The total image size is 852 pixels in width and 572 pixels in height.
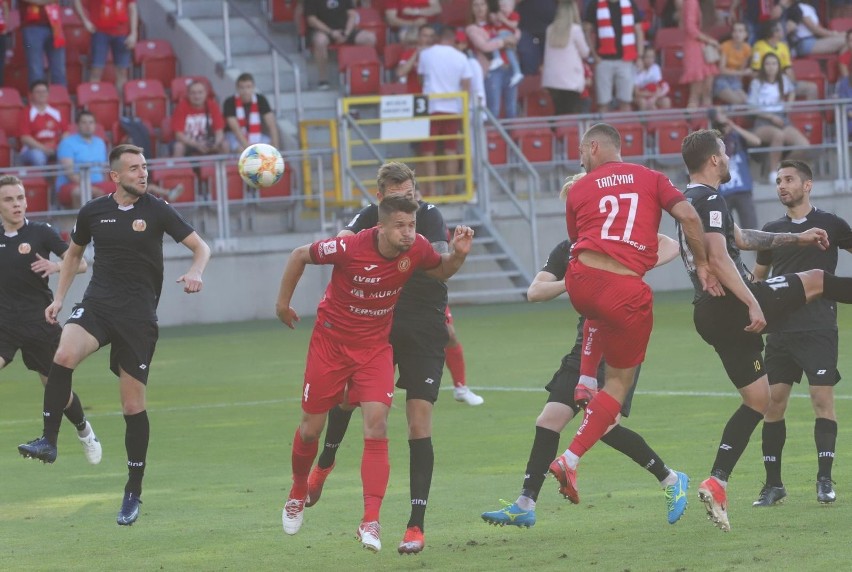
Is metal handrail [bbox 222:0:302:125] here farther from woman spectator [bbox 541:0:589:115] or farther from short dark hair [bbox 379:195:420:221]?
short dark hair [bbox 379:195:420:221]

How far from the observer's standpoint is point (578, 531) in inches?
327

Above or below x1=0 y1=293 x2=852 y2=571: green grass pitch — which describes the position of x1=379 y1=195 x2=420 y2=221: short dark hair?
above

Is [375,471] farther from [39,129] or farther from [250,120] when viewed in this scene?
[250,120]

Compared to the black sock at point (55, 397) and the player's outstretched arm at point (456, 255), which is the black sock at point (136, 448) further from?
the player's outstretched arm at point (456, 255)

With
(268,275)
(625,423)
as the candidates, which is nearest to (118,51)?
(268,275)

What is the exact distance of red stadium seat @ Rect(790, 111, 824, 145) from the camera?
995 inches

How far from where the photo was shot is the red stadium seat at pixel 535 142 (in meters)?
24.6

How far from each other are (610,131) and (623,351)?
1.17 m

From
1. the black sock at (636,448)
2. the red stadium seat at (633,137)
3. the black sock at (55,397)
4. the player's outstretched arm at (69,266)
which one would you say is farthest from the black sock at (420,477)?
the red stadium seat at (633,137)

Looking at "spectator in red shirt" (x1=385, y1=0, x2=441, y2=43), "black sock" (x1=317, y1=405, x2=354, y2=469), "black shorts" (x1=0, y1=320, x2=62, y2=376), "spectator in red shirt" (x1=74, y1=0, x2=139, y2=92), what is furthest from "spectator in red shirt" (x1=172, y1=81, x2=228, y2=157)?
"black sock" (x1=317, y1=405, x2=354, y2=469)

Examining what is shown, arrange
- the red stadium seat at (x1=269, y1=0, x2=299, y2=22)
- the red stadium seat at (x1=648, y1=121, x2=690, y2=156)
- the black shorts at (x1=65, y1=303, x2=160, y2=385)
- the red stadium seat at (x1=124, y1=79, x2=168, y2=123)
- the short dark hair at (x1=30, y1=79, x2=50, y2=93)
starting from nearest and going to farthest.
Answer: the black shorts at (x1=65, y1=303, x2=160, y2=385) < the short dark hair at (x1=30, y1=79, x2=50, y2=93) < the red stadium seat at (x1=124, y1=79, x2=168, y2=123) < the red stadium seat at (x1=648, y1=121, x2=690, y2=156) < the red stadium seat at (x1=269, y1=0, x2=299, y2=22)

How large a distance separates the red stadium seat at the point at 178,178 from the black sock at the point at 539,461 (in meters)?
14.7

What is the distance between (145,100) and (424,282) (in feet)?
52.1

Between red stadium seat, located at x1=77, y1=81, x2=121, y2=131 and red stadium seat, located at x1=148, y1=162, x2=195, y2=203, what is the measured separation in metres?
1.38
